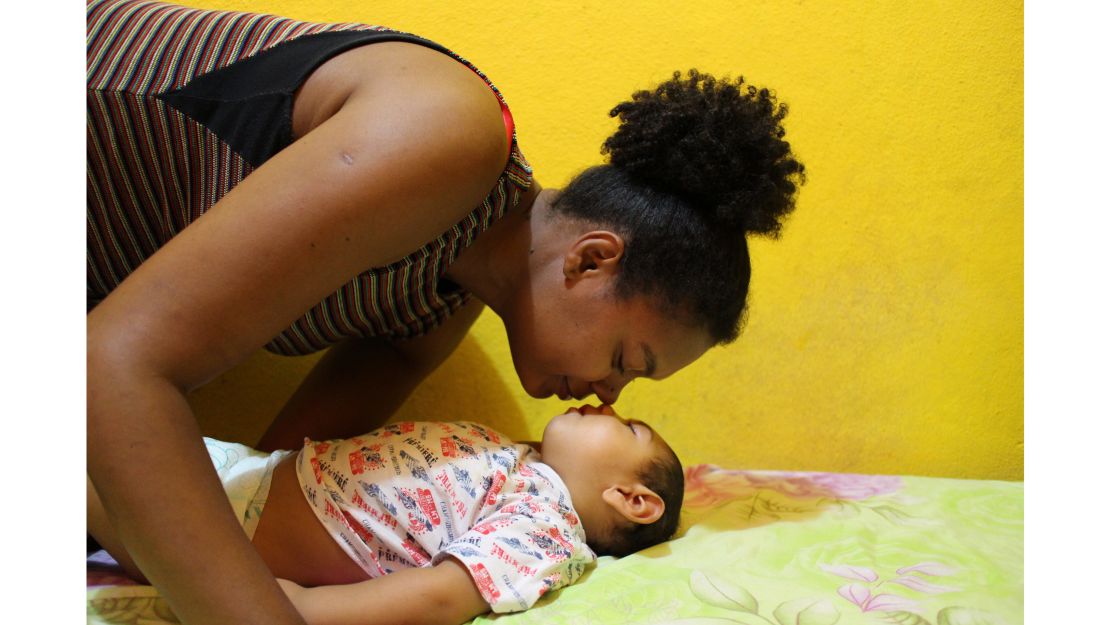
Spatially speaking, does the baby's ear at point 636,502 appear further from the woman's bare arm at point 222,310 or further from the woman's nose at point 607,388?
the woman's bare arm at point 222,310

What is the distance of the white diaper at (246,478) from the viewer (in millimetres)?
1019

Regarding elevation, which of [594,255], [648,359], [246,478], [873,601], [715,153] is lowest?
[873,601]

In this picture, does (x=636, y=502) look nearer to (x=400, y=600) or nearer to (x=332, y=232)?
(x=400, y=600)

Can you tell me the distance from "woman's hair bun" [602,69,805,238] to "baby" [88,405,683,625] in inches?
12.5

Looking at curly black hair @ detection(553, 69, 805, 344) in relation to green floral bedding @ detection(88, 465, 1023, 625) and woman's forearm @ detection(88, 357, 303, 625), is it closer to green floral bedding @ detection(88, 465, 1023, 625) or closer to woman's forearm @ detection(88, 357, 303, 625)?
green floral bedding @ detection(88, 465, 1023, 625)

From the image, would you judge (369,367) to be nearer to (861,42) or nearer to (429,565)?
(429,565)

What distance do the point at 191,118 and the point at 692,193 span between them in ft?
1.81

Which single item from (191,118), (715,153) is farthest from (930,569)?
(191,118)

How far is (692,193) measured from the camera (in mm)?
1048

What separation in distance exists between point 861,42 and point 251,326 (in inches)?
44.5

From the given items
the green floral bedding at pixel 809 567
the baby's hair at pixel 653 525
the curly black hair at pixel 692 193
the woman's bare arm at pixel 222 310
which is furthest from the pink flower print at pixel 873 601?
the woman's bare arm at pixel 222 310

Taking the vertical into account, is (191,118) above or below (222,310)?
above

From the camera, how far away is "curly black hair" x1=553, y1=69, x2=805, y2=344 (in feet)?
3.40

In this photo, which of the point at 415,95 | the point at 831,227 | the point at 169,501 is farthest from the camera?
the point at 831,227
